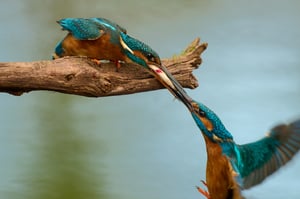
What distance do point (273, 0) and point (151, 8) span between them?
2.50 feet

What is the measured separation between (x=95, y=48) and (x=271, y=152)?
0.59 meters

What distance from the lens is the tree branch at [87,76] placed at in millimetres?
2730

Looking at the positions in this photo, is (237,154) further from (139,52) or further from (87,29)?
(87,29)

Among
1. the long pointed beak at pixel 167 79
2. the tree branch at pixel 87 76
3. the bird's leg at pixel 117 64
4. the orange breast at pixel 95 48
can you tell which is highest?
the orange breast at pixel 95 48

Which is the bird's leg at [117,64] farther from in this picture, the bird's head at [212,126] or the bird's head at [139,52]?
the bird's head at [212,126]

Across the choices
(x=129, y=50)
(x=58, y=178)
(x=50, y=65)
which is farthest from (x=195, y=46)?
(x=58, y=178)

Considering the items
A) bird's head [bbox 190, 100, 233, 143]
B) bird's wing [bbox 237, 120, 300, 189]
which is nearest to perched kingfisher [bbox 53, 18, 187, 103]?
bird's head [bbox 190, 100, 233, 143]

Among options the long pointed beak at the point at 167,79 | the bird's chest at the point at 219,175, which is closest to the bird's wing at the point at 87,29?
the long pointed beak at the point at 167,79

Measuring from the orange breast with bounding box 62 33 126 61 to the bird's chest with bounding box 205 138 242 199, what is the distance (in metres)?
0.39

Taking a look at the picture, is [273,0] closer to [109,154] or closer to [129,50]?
[109,154]

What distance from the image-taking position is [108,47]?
2957mm

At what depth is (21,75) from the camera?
2723 mm

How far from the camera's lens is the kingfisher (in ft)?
8.94

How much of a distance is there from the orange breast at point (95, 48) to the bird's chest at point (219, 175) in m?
0.39
